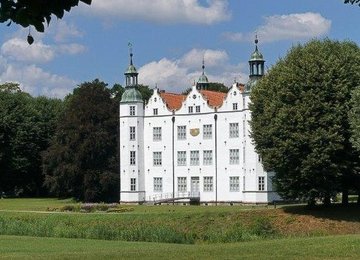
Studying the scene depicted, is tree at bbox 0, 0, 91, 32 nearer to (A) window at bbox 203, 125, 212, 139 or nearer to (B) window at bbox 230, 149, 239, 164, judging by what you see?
(B) window at bbox 230, 149, 239, 164

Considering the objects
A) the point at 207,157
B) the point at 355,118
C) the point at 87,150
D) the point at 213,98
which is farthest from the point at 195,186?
the point at 355,118

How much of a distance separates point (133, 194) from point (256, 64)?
15439mm

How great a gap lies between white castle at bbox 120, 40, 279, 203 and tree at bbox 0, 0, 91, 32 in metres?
50.2

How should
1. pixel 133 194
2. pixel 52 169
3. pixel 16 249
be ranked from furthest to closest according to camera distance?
pixel 52 169 < pixel 133 194 < pixel 16 249

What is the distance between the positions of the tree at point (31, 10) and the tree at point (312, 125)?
32414 millimetres

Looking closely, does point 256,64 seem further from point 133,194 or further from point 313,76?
point 313,76

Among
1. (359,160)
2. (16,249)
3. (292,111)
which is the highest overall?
(292,111)

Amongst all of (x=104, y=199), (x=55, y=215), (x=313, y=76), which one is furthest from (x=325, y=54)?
(x=104, y=199)

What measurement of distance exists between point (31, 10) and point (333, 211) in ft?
114

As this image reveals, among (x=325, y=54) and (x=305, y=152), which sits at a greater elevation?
(x=325, y=54)

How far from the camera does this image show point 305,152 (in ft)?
127

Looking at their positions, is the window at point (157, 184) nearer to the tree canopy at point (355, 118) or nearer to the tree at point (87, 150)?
the tree at point (87, 150)

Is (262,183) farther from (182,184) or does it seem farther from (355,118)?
(355,118)

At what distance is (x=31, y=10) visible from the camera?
241 inches
